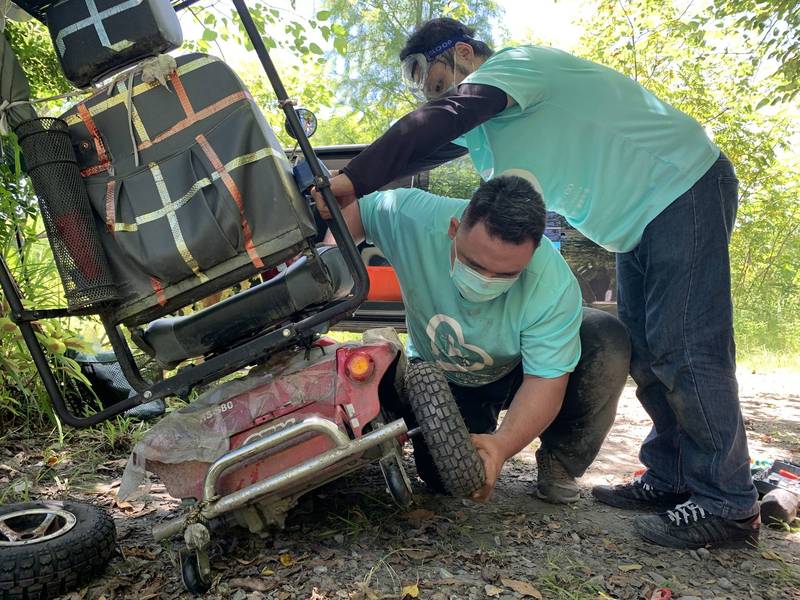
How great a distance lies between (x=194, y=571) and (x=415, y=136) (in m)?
1.47

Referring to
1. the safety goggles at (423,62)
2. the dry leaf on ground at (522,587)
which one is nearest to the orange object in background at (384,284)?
the safety goggles at (423,62)

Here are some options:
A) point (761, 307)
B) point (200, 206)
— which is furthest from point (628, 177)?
point (761, 307)

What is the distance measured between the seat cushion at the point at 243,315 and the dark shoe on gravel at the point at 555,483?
Answer: 4.23 feet

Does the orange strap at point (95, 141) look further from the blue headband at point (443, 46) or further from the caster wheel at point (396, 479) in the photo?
the blue headband at point (443, 46)

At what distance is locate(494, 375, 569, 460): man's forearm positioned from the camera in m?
2.21

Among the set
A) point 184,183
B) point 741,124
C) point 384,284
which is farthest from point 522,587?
point 741,124

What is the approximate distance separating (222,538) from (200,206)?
1.19 meters

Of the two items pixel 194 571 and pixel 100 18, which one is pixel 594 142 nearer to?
pixel 100 18

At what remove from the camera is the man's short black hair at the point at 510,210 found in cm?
217

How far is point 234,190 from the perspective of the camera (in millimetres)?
1813

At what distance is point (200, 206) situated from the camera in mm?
1819

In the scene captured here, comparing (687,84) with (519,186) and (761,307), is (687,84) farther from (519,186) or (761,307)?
(519,186)

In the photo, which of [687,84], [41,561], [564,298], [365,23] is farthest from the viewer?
[365,23]

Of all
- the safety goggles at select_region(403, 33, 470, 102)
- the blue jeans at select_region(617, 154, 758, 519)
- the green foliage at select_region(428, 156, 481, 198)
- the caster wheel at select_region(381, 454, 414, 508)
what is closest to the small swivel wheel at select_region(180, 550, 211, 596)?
the caster wheel at select_region(381, 454, 414, 508)
